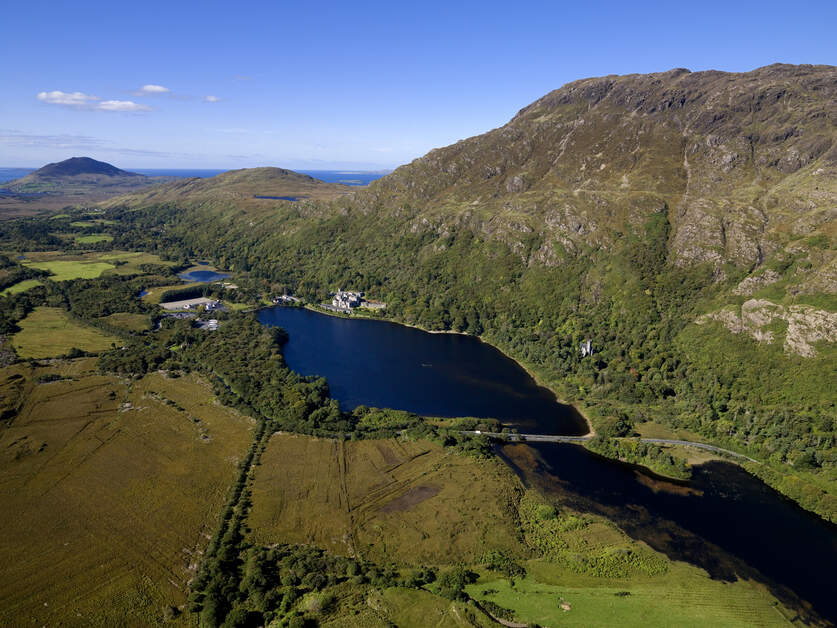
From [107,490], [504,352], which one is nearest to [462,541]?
[107,490]

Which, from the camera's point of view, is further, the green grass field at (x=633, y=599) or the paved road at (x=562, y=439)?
the paved road at (x=562, y=439)

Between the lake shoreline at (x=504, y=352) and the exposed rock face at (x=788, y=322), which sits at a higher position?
the exposed rock face at (x=788, y=322)

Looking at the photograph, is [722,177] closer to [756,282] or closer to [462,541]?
[756,282]

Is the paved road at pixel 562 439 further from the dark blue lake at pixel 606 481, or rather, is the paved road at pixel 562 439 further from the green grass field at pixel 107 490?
the green grass field at pixel 107 490

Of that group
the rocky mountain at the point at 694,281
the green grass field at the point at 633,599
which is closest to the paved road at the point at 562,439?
the rocky mountain at the point at 694,281

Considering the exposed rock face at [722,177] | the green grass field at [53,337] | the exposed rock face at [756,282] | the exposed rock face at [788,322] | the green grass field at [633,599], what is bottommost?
the green grass field at [633,599]

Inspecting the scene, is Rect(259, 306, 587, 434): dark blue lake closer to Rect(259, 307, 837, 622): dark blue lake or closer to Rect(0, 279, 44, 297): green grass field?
Rect(259, 307, 837, 622): dark blue lake

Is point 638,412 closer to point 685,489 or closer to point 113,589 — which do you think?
point 685,489

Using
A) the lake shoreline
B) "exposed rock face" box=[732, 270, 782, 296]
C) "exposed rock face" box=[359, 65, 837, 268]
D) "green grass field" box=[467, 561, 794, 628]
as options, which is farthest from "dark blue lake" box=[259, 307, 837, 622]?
"exposed rock face" box=[359, 65, 837, 268]
